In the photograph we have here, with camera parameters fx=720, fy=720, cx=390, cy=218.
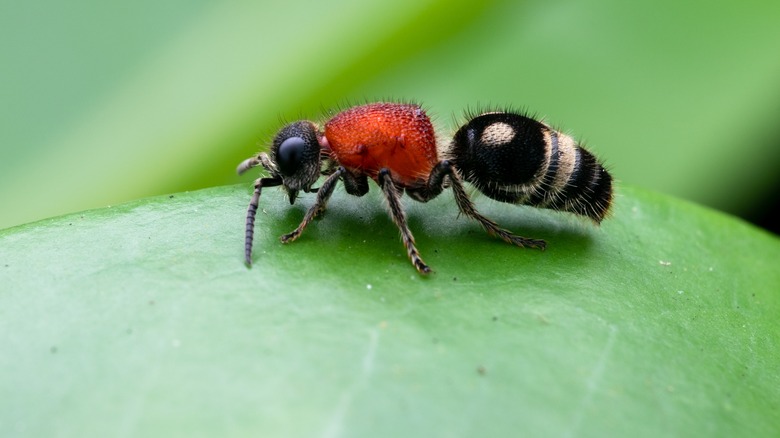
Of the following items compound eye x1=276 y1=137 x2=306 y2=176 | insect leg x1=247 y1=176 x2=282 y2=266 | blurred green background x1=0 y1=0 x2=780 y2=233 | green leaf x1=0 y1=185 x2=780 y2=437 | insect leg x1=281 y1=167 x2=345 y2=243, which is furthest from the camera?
blurred green background x1=0 y1=0 x2=780 y2=233

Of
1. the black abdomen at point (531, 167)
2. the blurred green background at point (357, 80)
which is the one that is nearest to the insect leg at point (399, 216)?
the black abdomen at point (531, 167)

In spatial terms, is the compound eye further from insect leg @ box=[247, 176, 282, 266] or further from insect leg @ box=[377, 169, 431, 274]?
insect leg @ box=[377, 169, 431, 274]

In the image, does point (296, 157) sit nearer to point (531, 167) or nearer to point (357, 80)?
point (531, 167)

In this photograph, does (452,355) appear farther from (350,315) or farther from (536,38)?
(536,38)

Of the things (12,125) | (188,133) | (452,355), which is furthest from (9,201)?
(452,355)

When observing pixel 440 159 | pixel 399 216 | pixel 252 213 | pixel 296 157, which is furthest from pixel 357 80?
pixel 252 213

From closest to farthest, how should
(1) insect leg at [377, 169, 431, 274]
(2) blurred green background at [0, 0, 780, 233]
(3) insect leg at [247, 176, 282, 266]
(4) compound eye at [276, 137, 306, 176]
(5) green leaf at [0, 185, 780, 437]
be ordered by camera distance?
(5) green leaf at [0, 185, 780, 437] → (3) insect leg at [247, 176, 282, 266] → (1) insect leg at [377, 169, 431, 274] → (4) compound eye at [276, 137, 306, 176] → (2) blurred green background at [0, 0, 780, 233]

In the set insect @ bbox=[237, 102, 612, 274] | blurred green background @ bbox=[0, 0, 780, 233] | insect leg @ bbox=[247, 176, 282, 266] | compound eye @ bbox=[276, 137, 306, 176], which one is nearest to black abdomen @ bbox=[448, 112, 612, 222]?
insect @ bbox=[237, 102, 612, 274]
